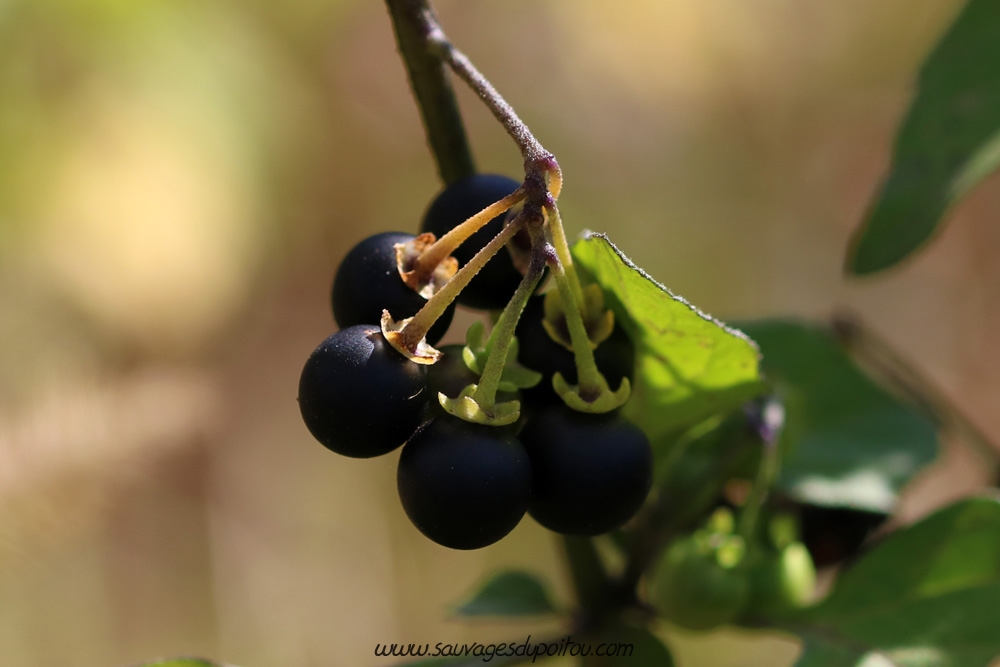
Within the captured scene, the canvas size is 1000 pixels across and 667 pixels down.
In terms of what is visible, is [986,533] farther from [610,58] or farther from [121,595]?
[610,58]

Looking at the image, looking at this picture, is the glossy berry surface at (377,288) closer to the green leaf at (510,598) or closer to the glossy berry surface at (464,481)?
the glossy berry surface at (464,481)

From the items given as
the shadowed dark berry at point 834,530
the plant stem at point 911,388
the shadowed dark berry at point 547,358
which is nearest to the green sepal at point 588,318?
the shadowed dark berry at point 547,358

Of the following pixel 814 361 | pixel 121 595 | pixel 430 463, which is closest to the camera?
pixel 430 463

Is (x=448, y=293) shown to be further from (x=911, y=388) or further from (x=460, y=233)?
(x=911, y=388)

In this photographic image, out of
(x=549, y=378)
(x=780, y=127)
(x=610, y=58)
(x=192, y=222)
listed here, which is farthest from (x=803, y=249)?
(x=549, y=378)

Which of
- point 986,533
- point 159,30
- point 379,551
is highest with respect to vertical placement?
point 159,30

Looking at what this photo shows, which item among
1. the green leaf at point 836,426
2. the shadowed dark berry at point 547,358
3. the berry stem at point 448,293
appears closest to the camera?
the berry stem at point 448,293
